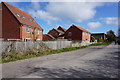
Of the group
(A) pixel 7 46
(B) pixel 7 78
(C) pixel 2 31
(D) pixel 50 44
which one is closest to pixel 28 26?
(C) pixel 2 31

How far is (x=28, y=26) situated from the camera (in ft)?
76.0

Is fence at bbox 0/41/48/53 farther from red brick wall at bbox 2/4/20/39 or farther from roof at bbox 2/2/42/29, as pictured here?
roof at bbox 2/2/42/29

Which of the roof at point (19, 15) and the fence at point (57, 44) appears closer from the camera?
the fence at point (57, 44)

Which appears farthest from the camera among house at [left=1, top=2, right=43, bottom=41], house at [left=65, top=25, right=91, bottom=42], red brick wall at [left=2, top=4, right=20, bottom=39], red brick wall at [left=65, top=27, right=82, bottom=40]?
red brick wall at [left=65, top=27, right=82, bottom=40]

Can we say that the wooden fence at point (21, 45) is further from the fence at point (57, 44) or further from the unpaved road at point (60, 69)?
the unpaved road at point (60, 69)

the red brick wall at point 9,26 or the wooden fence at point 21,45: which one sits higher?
the red brick wall at point 9,26

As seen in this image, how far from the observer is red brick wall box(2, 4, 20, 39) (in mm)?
21359

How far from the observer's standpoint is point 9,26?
2209 centimetres

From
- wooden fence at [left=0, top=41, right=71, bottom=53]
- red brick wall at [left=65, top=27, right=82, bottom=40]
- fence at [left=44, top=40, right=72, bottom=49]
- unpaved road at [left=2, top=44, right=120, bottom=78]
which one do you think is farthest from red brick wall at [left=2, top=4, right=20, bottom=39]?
red brick wall at [left=65, top=27, right=82, bottom=40]

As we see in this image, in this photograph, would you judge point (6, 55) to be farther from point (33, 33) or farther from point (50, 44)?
point (33, 33)

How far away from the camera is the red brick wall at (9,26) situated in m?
21.4

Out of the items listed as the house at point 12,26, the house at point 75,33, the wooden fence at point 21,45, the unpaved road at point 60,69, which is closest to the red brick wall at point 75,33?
the house at point 75,33

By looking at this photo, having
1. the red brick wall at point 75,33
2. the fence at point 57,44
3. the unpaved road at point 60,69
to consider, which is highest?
the red brick wall at point 75,33

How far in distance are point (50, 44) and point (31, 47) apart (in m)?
4.67
